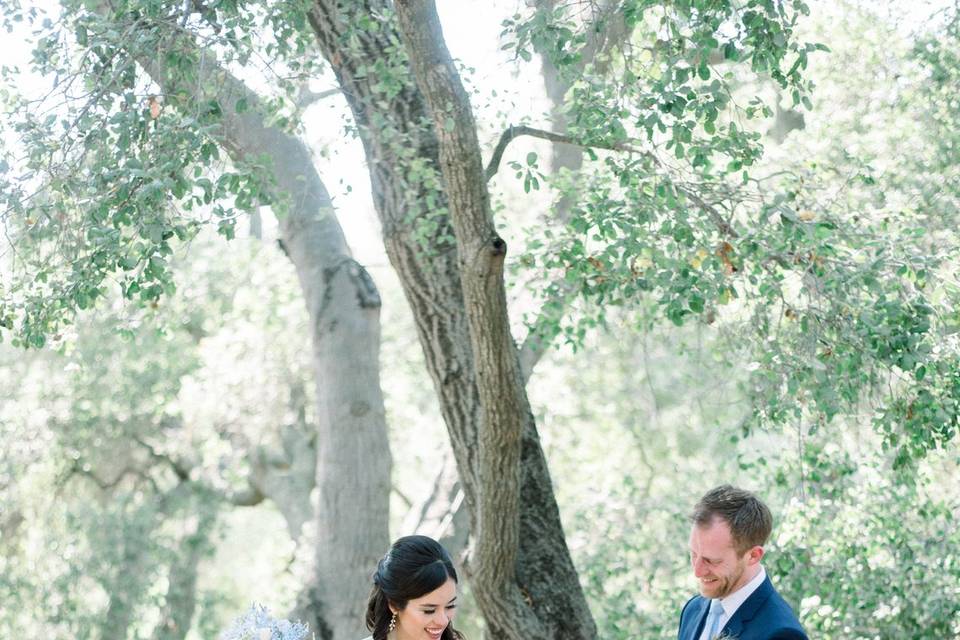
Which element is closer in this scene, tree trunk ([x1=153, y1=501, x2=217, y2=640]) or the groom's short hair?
the groom's short hair

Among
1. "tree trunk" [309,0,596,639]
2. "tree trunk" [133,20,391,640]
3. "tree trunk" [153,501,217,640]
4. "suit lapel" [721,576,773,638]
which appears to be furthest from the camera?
"tree trunk" [153,501,217,640]

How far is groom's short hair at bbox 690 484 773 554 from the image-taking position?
3.73 metres

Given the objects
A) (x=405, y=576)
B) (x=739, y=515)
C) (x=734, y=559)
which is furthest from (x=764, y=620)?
(x=405, y=576)

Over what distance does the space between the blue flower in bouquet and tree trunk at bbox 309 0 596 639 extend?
2.12m

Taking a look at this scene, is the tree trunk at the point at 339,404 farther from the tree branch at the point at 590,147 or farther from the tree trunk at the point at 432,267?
the tree branch at the point at 590,147

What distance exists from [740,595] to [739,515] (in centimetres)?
23

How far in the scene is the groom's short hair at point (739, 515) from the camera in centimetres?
373

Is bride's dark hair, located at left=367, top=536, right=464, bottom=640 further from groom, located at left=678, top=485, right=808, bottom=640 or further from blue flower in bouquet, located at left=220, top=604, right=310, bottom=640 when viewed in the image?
groom, located at left=678, top=485, right=808, bottom=640

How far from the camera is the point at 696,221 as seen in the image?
6570mm

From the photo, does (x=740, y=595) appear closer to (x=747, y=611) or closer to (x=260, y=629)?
(x=747, y=611)

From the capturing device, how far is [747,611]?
370 centimetres

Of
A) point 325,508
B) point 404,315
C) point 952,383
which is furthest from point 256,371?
point 952,383

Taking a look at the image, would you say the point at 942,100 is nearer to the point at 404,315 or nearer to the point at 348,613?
the point at 348,613

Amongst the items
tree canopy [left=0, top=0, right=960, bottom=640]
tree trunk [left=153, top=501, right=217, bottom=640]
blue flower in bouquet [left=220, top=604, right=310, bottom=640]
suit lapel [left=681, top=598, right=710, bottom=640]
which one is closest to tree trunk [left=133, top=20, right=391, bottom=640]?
tree canopy [left=0, top=0, right=960, bottom=640]
